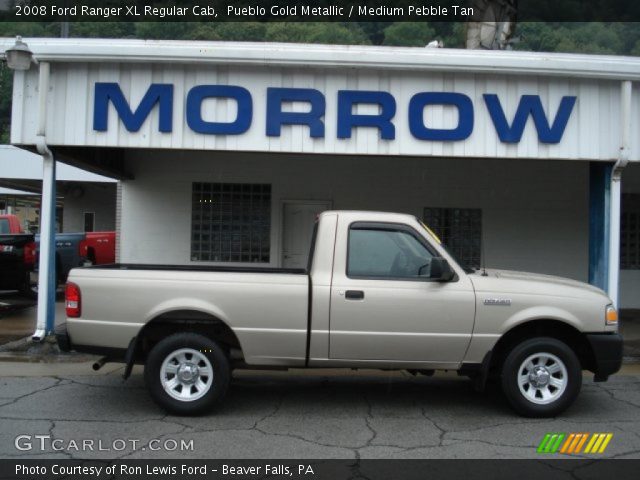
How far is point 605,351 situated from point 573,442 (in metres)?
1.00

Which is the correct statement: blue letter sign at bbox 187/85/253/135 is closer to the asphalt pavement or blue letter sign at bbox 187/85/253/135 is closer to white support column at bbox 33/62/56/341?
white support column at bbox 33/62/56/341

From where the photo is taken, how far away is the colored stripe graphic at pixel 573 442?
4.87 m

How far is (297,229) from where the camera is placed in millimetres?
12062

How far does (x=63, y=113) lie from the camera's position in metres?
8.45

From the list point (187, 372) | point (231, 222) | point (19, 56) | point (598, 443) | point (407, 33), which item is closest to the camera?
point (598, 443)

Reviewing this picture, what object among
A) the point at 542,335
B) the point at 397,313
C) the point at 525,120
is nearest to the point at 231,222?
the point at 525,120

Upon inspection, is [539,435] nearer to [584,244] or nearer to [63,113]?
[63,113]

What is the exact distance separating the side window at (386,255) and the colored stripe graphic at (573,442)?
1.71 meters

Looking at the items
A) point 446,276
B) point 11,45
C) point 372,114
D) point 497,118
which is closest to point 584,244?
point 497,118

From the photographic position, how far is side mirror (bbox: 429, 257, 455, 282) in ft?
17.6

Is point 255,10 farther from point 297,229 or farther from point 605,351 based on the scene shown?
point 605,351

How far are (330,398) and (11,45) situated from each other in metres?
6.24
